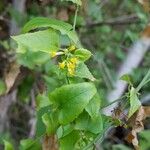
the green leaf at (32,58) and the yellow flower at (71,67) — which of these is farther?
the green leaf at (32,58)

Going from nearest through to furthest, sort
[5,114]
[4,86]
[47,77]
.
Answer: [4,86]
[47,77]
[5,114]

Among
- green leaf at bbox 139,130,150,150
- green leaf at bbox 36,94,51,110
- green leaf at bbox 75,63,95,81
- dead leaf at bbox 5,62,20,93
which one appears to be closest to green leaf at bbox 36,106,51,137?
green leaf at bbox 36,94,51,110

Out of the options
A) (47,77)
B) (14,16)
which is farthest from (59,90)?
(14,16)

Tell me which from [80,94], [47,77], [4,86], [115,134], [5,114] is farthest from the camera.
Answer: [115,134]

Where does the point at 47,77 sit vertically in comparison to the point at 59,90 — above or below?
below

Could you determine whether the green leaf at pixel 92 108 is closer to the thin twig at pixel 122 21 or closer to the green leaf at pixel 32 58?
the green leaf at pixel 32 58

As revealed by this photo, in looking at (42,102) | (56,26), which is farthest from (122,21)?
(56,26)

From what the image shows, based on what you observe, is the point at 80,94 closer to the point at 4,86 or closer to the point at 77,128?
the point at 77,128

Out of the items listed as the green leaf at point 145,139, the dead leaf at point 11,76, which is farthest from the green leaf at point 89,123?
the green leaf at point 145,139
